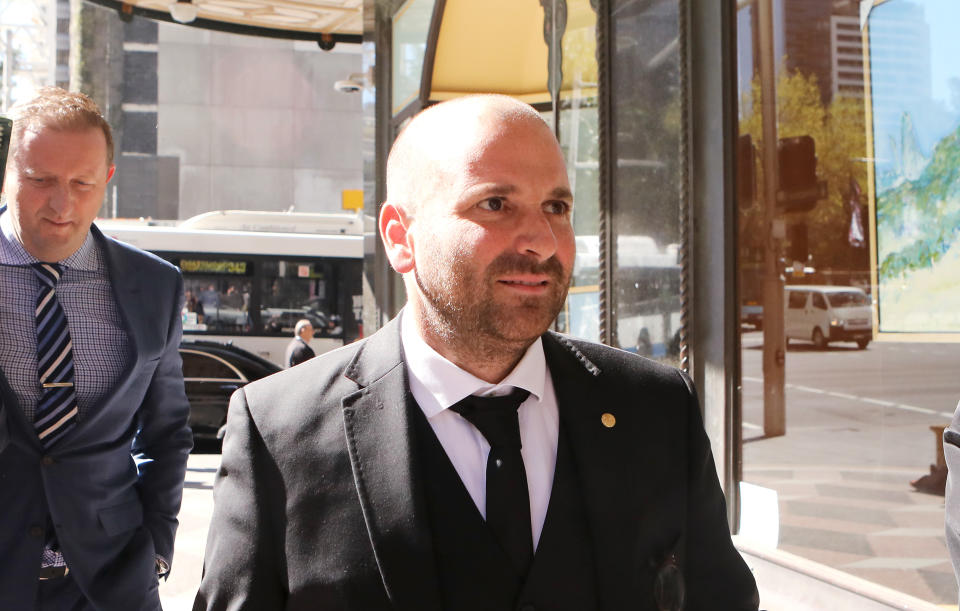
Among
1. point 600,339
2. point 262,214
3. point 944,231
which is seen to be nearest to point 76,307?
point 944,231

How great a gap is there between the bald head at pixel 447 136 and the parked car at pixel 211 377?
1010cm

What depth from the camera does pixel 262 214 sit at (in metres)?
17.8

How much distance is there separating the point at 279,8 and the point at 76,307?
10253 mm

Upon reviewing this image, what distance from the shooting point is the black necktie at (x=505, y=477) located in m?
1.53

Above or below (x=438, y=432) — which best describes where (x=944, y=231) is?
above

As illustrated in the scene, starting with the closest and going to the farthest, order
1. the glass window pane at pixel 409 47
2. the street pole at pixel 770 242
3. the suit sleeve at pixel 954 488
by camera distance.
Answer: the suit sleeve at pixel 954 488 → the street pole at pixel 770 242 → the glass window pane at pixel 409 47

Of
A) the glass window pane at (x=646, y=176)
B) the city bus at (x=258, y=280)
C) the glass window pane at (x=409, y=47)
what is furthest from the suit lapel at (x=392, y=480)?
the city bus at (x=258, y=280)

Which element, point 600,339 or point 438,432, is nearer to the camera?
point 438,432

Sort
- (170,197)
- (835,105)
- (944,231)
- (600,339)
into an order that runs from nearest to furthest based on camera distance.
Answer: (944,231), (835,105), (600,339), (170,197)

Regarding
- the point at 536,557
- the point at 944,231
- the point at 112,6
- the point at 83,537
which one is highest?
the point at 112,6

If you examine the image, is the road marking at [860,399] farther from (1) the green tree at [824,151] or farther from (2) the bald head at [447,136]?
(2) the bald head at [447,136]

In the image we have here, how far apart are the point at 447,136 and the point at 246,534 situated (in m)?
0.73

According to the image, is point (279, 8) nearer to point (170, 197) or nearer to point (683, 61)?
point (683, 61)

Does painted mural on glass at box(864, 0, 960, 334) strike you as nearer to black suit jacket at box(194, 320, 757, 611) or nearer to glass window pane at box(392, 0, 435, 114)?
black suit jacket at box(194, 320, 757, 611)
